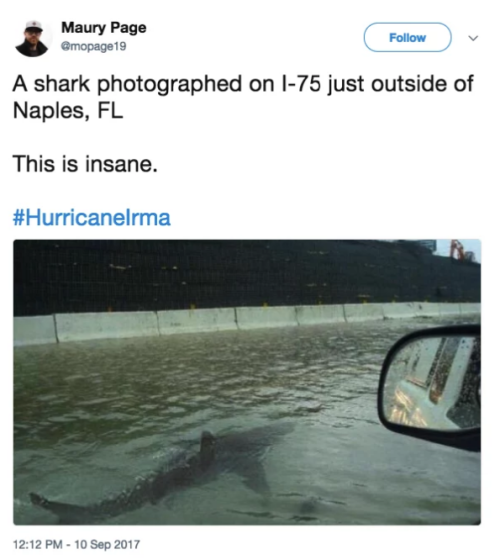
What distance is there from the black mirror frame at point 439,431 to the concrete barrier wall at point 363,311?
923cm

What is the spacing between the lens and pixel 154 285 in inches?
389

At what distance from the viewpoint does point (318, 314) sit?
38.2 feet

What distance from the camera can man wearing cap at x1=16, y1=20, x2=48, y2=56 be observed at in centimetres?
286

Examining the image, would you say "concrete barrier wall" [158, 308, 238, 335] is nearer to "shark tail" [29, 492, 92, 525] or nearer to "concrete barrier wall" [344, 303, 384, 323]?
"concrete barrier wall" [344, 303, 384, 323]

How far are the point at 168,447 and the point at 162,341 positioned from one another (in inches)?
194

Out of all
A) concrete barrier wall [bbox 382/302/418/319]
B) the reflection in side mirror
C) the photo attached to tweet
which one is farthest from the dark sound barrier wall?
the reflection in side mirror

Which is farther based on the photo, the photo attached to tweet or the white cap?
the photo attached to tweet

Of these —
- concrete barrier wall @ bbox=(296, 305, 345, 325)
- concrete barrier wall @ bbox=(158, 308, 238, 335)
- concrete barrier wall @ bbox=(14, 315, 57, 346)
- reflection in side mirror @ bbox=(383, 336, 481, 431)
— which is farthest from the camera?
concrete barrier wall @ bbox=(296, 305, 345, 325)

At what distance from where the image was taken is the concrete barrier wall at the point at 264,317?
1083 centimetres

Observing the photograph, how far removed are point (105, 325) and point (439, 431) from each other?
7294 mm

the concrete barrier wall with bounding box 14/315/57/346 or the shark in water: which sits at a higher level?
the concrete barrier wall with bounding box 14/315/57/346

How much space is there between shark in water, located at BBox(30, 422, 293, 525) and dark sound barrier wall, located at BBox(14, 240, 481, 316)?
351 cm

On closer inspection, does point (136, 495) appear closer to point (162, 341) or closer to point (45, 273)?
point (45, 273)

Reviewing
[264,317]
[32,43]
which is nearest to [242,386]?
[32,43]
